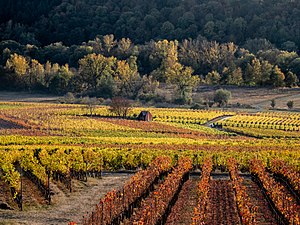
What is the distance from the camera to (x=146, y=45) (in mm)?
152625

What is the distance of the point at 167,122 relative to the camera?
247 feet

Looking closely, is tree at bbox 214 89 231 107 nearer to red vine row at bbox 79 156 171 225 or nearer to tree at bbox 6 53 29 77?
tree at bbox 6 53 29 77

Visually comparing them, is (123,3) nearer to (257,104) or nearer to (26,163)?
(257,104)

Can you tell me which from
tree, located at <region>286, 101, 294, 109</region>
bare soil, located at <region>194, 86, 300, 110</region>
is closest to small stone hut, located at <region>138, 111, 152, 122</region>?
bare soil, located at <region>194, 86, 300, 110</region>

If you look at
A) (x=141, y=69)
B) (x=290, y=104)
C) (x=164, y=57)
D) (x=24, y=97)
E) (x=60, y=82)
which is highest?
(x=164, y=57)

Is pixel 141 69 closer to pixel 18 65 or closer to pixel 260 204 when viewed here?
pixel 18 65

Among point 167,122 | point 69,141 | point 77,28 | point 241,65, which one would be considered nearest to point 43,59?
point 77,28

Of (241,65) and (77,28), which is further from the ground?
(77,28)

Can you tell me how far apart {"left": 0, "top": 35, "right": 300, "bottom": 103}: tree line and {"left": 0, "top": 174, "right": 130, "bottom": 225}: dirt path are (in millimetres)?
73295

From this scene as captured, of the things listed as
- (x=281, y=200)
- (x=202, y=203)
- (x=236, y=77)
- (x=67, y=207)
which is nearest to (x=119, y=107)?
(x=236, y=77)

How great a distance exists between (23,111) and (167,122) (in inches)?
909

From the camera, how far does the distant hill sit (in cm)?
16488

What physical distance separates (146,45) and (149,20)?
1214 inches

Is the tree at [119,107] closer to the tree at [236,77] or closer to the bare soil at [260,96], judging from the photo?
the bare soil at [260,96]
